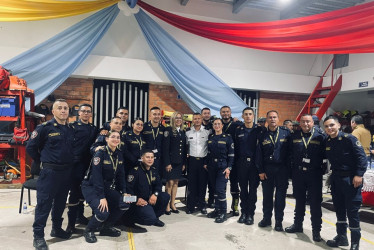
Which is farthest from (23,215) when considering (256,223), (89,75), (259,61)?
(259,61)

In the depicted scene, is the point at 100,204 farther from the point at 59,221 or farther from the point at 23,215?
the point at 23,215

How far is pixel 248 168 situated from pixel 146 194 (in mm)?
1343

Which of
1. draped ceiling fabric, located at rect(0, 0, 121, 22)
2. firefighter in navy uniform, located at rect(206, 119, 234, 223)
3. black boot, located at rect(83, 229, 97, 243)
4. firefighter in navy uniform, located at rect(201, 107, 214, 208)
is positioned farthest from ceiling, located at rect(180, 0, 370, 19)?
black boot, located at rect(83, 229, 97, 243)

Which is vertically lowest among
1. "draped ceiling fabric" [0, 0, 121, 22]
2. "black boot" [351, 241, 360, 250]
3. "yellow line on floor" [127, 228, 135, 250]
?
"yellow line on floor" [127, 228, 135, 250]

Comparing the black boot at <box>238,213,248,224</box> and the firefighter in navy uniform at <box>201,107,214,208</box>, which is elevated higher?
the firefighter in navy uniform at <box>201,107,214,208</box>

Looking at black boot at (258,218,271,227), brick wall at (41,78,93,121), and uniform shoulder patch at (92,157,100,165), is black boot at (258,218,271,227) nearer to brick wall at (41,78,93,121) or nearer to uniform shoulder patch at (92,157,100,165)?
uniform shoulder patch at (92,157,100,165)

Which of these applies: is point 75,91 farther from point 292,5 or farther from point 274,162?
point 292,5

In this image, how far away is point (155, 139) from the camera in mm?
3783

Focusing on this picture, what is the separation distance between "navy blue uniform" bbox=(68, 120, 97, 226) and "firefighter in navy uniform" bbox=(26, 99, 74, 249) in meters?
0.32

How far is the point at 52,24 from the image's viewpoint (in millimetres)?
6273

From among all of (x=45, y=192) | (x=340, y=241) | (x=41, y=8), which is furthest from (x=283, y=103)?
(x=45, y=192)

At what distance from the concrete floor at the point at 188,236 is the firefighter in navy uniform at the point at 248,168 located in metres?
0.22

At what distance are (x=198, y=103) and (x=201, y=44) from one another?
179cm

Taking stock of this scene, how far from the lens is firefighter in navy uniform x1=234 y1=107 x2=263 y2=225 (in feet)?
11.5
